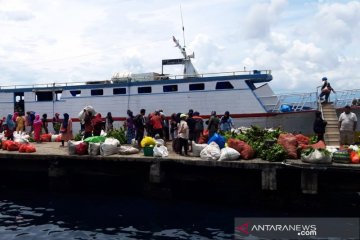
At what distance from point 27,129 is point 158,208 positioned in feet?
53.7

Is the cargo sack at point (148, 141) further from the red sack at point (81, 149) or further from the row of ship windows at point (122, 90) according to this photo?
the row of ship windows at point (122, 90)

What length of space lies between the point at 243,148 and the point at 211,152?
1037 mm

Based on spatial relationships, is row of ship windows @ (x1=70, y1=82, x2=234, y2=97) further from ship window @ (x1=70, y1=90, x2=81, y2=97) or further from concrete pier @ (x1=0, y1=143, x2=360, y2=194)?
concrete pier @ (x1=0, y1=143, x2=360, y2=194)

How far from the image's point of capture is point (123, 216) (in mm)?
12195

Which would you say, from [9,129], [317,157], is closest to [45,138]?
[9,129]

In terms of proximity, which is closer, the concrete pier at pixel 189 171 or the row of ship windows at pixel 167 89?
the concrete pier at pixel 189 171

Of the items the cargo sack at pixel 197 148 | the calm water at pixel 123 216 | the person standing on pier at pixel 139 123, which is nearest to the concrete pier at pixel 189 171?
the cargo sack at pixel 197 148

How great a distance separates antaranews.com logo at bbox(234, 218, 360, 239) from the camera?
10.3 m

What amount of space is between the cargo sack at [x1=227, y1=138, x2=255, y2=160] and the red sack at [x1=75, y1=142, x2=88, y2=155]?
5.23 m

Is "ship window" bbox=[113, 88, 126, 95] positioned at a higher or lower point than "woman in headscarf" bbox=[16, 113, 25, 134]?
higher

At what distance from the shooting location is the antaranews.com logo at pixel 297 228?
1026cm

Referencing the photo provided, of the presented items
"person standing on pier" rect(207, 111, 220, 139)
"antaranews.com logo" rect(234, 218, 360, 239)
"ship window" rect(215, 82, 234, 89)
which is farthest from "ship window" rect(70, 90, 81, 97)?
"antaranews.com logo" rect(234, 218, 360, 239)

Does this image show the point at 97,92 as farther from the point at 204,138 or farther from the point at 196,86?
the point at 204,138

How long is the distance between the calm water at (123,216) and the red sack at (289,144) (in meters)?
1.51
